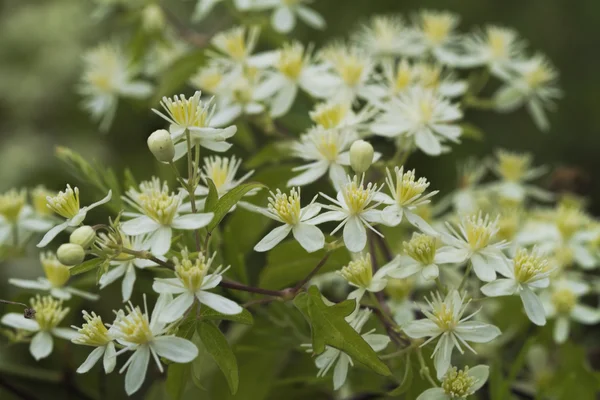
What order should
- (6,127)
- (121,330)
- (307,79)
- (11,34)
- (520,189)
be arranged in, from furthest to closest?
1. (6,127)
2. (11,34)
3. (520,189)
4. (307,79)
5. (121,330)

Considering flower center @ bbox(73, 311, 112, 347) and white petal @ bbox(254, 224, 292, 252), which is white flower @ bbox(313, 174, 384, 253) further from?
flower center @ bbox(73, 311, 112, 347)

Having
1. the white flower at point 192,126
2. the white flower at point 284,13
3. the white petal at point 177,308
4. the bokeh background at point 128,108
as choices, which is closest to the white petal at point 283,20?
the white flower at point 284,13

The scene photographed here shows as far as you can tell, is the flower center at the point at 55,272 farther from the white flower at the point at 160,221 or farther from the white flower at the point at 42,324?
the white flower at the point at 160,221

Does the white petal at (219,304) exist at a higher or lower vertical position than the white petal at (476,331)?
higher

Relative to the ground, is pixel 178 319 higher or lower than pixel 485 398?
higher

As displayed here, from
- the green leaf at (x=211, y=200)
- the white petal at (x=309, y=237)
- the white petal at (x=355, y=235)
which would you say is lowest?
Answer: the white petal at (x=309, y=237)

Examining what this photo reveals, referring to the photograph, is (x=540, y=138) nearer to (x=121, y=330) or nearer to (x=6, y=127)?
(x=6, y=127)

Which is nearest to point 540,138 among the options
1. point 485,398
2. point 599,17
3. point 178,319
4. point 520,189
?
point 599,17
